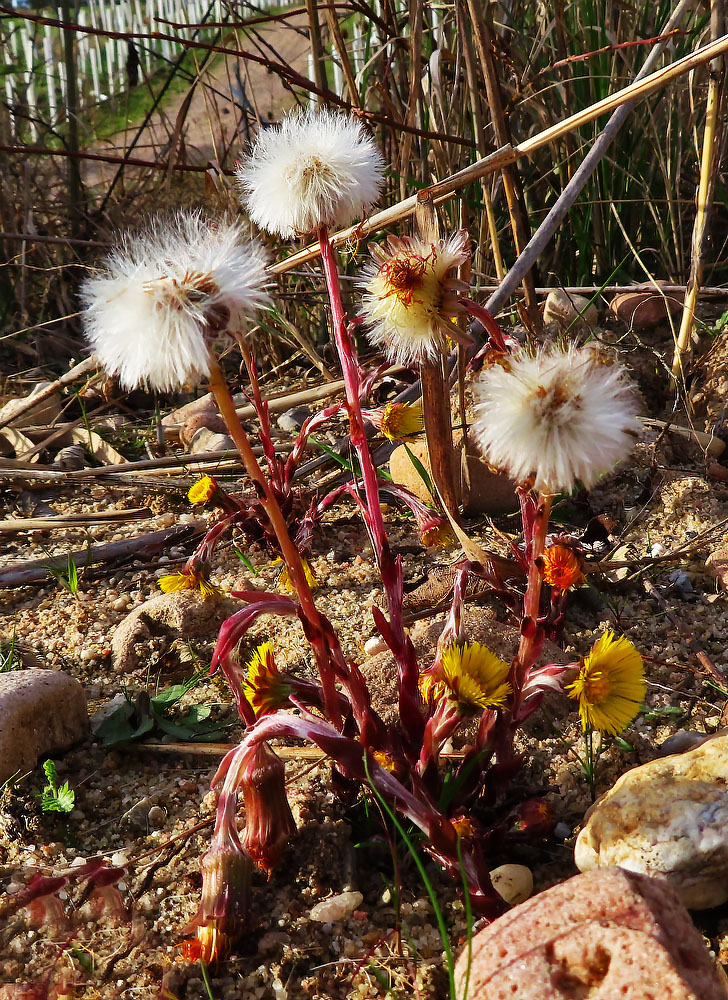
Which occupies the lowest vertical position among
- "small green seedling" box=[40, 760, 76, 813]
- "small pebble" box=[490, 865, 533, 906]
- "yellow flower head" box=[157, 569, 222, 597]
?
"small pebble" box=[490, 865, 533, 906]

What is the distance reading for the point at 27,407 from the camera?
2.91m

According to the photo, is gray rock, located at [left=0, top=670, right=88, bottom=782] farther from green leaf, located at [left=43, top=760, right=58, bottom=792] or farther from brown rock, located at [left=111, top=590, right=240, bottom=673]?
brown rock, located at [left=111, top=590, right=240, bottom=673]

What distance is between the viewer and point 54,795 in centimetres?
155

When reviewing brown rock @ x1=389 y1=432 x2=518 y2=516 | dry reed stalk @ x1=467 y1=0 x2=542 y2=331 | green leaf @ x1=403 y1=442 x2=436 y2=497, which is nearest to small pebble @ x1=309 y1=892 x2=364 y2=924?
green leaf @ x1=403 y1=442 x2=436 y2=497

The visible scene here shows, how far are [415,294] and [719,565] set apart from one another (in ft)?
3.86

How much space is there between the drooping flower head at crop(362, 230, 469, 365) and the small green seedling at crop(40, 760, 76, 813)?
3.07ft

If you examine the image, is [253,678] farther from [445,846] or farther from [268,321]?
[268,321]

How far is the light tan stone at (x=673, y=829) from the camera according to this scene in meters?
1.21

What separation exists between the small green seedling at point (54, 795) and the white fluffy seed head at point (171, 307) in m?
0.82

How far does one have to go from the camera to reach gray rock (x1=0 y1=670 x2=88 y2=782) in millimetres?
1564

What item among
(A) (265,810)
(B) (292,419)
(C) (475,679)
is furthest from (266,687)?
(B) (292,419)

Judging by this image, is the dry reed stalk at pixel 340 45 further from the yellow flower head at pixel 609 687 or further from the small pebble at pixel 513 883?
the small pebble at pixel 513 883

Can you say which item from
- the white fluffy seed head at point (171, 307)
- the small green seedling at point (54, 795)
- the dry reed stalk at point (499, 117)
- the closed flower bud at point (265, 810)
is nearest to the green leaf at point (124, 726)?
the small green seedling at point (54, 795)

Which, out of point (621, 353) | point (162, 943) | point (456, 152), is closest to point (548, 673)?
point (162, 943)
